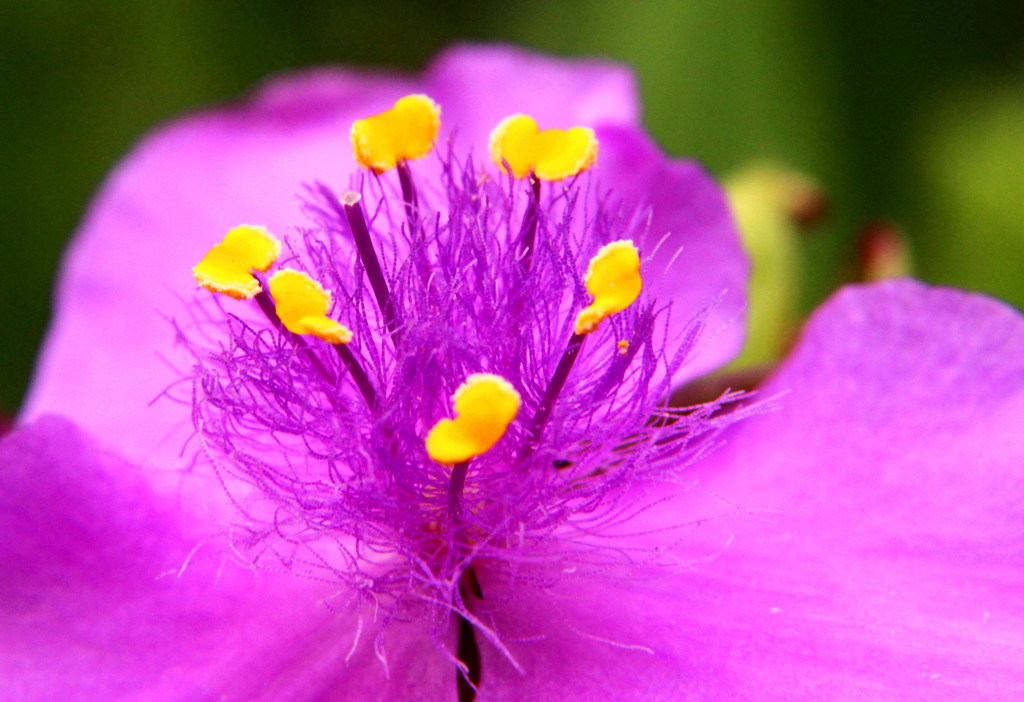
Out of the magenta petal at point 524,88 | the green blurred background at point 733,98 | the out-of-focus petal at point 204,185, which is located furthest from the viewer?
the green blurred background at point 733,98

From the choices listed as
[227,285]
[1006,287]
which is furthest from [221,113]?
[1006,287]

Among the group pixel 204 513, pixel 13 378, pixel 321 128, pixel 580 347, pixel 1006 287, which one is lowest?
pixel 1006 287

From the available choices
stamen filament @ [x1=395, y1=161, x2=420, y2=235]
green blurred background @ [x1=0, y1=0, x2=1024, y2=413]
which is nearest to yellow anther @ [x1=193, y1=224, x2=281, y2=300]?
stamen filament @ [x1=395, y1=161, x2=420, y2=235]

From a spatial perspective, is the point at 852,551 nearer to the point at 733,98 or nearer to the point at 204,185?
the point at 204,185

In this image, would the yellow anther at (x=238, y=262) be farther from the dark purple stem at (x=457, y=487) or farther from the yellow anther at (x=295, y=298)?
the dark purple stem at (x=457, y=487)

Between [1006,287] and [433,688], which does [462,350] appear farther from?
[1006,287]

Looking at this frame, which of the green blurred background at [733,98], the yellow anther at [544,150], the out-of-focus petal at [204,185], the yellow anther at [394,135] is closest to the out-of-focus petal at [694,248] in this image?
the out-of-focus petal at [204,185]
